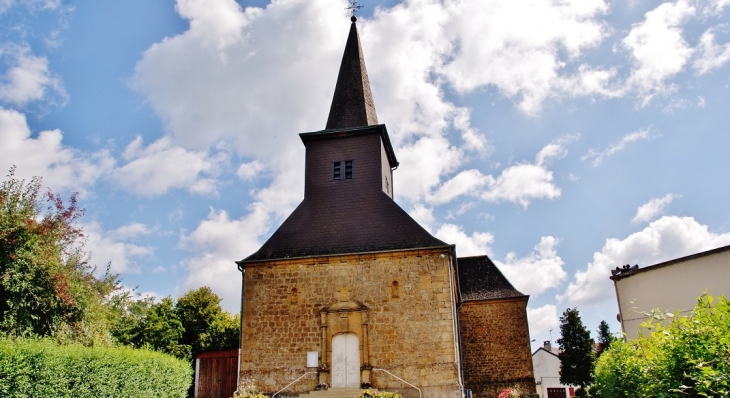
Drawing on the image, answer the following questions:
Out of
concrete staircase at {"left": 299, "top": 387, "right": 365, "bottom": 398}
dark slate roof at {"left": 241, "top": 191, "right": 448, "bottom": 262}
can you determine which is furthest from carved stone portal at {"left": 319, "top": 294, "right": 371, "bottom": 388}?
dark slate roof at {"left": 241, "top": 191, "right": 448, "bottom": 262}

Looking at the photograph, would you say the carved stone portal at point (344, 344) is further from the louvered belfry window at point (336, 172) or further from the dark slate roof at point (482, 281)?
the dark slate roof at point (482, 281)

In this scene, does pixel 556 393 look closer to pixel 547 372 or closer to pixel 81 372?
pixel 547 372

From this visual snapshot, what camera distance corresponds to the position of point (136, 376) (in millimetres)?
15492

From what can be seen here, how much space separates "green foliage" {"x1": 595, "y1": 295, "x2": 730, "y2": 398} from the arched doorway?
439 inches

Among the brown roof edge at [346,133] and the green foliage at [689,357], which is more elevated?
the brown roof edge at [346,133]

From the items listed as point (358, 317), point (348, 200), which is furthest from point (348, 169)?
point (358, 317)

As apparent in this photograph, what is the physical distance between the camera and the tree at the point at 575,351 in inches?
1398

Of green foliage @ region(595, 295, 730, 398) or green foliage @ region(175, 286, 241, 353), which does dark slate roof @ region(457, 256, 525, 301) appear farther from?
green foliage @ region(595, 295, 730, 398)

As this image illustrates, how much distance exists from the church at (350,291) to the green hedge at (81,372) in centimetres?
281

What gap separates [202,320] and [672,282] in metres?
30.2

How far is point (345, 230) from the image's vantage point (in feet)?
64.8

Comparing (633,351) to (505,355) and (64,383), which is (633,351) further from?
(505,355)

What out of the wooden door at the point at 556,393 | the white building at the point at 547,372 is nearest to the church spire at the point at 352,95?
the wooden door at the point at 556,393

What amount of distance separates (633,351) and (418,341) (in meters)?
9.98
